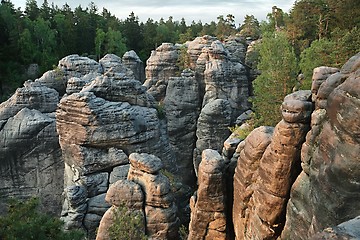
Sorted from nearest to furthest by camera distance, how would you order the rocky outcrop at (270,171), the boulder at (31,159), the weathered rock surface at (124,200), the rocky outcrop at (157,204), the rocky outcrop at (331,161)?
the rocky outcrop at (331,161) → the rocky outcrop at (270,171) → the weathered rock surface at (124,200) → the rocky outcrop at (157,204) → the boulder at (31,159)

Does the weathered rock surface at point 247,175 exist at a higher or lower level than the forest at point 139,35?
lower

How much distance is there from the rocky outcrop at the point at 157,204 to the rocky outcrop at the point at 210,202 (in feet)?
3.46

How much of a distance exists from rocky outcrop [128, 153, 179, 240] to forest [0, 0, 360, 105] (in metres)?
11.1

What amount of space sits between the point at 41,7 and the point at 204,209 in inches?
2372

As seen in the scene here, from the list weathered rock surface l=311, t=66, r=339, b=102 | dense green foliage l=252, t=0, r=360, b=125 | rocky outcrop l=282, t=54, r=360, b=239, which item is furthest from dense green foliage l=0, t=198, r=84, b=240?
dense green foliage l=252, t=0, r=360, b=125

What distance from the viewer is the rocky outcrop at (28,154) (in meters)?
21.8

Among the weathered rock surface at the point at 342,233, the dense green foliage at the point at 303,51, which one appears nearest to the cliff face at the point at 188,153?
the weathered rock surface at the point at 342,233

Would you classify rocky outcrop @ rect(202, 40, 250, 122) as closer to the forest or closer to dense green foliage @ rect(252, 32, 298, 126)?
the forest

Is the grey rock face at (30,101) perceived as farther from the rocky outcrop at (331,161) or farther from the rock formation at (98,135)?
the rocky outcrop at (331,161)

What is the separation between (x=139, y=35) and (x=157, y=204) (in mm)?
55411

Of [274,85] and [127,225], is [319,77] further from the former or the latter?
[274,85]

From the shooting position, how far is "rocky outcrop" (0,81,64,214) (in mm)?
21766

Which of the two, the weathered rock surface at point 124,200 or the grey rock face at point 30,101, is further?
the grey rock face at point 30,101

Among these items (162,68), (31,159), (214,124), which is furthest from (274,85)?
(162,68)
